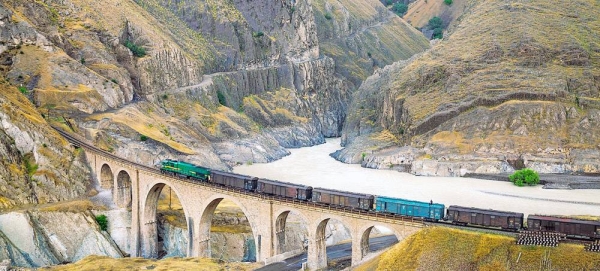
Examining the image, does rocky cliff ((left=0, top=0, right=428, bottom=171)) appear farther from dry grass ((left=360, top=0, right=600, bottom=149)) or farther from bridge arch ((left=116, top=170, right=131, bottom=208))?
dry grass ((left=360, top=0, right=600, bottom=149))

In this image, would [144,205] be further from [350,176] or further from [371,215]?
[350,176]

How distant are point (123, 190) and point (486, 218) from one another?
58.2 m

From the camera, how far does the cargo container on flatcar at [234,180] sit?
92.9 meters

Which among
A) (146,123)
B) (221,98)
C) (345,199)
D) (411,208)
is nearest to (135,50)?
(221,98)

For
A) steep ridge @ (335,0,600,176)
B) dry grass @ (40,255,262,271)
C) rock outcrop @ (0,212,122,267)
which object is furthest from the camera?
steep ridge @ (335,0,600,176)

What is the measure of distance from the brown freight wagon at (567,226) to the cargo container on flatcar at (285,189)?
23.1 m

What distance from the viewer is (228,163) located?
165875mm

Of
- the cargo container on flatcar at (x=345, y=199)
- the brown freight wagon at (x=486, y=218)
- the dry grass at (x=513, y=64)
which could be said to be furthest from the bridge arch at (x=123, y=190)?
the dry grass at (x=513, y=64)

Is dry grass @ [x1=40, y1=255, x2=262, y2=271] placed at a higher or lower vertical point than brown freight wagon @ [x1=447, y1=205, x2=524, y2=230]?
lower

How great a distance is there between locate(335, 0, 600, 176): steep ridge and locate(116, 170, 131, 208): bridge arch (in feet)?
207

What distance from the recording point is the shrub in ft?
Result: 362

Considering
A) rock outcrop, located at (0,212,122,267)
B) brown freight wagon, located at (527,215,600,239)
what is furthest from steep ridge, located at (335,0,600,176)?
brown freight wagon, located at (527,215,600,239)

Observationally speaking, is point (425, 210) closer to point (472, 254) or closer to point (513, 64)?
point (472, 254)

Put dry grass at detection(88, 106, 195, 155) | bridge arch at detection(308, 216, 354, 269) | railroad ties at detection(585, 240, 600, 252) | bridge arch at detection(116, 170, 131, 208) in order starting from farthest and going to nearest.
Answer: dry grass at detection(88, 106, 195, 155) < bridge arch at detection(116, 170, 131, 208) < bridge arch at detection(308, 216, 354, 269) < railroad ties at detection(585, 240, 600, 252)
